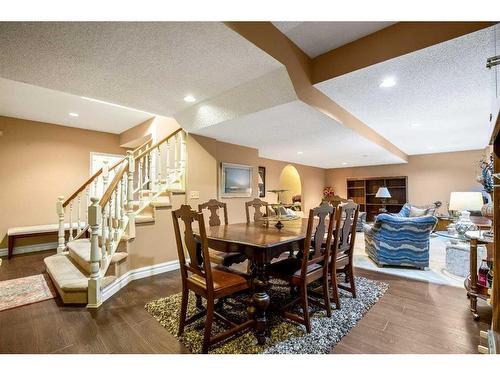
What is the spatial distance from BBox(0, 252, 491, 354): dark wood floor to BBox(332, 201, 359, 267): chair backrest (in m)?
0.60

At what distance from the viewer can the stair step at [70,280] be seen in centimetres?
230

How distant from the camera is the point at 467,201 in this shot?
10.5ft

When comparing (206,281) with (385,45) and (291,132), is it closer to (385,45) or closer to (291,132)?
(385,45)

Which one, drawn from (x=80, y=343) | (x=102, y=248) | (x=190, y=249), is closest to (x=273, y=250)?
(x=190, y=249)

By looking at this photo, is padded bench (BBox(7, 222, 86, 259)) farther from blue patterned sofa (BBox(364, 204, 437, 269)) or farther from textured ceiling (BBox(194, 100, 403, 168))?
blue patterned sofa (BBox(364, 204, 437, 269))

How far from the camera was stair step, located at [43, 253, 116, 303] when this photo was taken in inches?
90.7

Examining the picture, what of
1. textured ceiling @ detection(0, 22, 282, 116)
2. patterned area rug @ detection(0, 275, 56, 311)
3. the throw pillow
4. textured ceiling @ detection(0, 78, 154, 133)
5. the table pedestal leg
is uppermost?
textured ceiling @ detection(0, 78, 154, 133)

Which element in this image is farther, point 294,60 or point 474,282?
point 294,60

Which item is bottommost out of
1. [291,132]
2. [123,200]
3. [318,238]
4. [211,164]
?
[318,238]

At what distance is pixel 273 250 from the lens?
1.73 metres

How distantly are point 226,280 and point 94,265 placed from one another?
1.53m

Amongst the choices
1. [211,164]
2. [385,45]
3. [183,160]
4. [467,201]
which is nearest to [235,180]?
[211,164]

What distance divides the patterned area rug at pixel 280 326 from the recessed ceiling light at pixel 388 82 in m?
2.28

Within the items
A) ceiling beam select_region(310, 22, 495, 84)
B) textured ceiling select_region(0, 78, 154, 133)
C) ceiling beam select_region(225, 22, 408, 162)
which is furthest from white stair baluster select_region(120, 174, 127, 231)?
ceiling beam select_region(310, 22, 495, 84)
